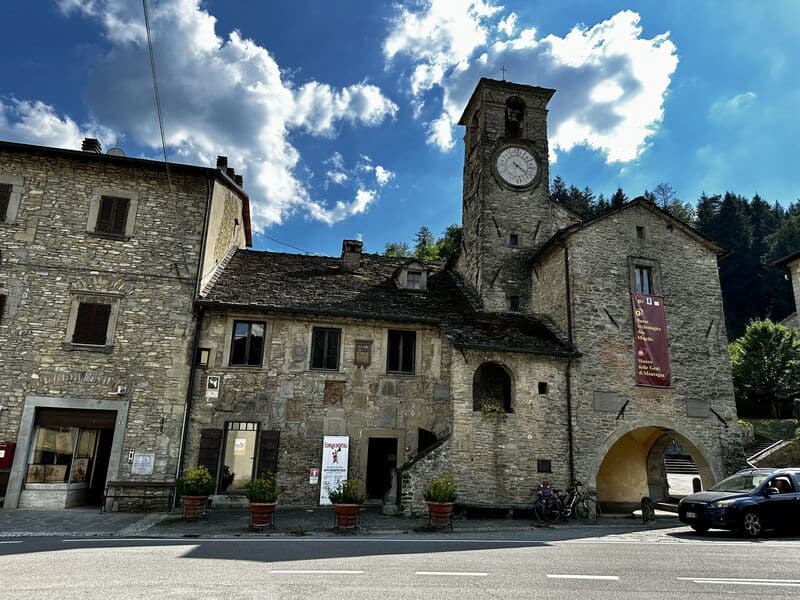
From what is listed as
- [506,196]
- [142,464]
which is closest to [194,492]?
[142,464]

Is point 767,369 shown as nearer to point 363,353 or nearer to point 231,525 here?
point 363,353

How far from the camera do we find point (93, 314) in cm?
1577

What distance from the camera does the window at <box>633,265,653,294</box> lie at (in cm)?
1867

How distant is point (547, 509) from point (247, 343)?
1015 cm

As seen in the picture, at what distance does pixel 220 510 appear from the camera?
15.2m

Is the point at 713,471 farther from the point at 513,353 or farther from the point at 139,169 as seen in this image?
the point at 139,169

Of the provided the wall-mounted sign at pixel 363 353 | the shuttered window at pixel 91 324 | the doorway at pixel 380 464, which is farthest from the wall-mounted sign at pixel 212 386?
the doorway at pixel 380 464

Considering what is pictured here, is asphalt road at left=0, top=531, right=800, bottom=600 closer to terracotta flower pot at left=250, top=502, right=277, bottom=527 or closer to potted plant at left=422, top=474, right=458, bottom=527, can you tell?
terracotta flower pot at left=250, top=502, right=277, bottom=527

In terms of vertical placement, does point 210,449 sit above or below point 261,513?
above

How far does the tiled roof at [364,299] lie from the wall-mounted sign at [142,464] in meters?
4.68

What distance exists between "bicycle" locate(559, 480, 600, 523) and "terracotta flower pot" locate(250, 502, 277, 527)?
842 centimetres

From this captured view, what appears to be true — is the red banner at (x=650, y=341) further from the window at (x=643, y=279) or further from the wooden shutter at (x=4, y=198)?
the wooden shutter at (x=4, y=198)

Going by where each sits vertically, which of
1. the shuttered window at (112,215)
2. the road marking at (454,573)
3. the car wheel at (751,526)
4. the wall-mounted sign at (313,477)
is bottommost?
the road marking at (454,573)

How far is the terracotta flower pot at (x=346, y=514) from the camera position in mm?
12203
